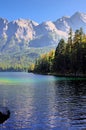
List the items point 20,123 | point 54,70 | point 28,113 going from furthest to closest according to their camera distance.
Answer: point 54,70 < point 28,113 < point 20,123

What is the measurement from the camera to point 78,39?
151000 mm

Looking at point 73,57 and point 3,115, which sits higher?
point 73,57

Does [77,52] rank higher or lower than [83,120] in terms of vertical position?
higher

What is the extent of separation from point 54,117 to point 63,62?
136144 millimetres

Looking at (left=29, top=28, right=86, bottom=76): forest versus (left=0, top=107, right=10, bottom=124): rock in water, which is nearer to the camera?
(left=0, top=107, right=10, bottom=124): rock in water

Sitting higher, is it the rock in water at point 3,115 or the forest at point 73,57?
the forest at point 73,57

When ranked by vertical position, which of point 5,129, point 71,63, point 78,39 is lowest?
point 5,129

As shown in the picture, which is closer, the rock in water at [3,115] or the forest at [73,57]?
the rock in water at [3,115]

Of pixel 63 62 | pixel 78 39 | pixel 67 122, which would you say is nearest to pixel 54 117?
pixel 67 122

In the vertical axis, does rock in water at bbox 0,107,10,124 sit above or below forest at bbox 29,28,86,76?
below

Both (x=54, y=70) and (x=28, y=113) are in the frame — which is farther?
(x=54, y=70)

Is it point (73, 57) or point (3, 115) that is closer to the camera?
point (3, 115)

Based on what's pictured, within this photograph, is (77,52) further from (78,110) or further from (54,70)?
(78,110)

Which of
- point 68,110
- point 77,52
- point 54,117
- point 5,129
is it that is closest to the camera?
point 5,129
